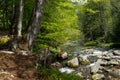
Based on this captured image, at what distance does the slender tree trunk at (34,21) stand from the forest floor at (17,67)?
0.75 m

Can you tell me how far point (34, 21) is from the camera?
823cm

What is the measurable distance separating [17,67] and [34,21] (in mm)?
1881

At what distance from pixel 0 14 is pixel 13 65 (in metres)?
10.2

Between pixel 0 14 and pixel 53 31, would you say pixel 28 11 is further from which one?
pixel 0 14

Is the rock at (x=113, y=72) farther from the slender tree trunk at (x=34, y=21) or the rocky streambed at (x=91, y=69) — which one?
the slender tree trunk at (x=34, y=21)

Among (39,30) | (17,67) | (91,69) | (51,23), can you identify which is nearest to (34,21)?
(39,30)

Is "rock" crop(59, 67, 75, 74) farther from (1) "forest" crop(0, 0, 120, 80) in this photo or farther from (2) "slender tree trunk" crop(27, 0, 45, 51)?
(2) "slender tree trunk" crop(27, 0, 45, 51)

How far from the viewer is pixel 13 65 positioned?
718cm

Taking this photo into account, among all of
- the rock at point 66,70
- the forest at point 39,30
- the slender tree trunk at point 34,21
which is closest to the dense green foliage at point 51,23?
the forest at point 39,30

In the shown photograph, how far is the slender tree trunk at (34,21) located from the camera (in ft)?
26.5

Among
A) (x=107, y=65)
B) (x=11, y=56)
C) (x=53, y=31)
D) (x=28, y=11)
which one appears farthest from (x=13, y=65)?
(x=107, y=65)

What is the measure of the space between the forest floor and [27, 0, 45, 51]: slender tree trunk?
29.3 inches

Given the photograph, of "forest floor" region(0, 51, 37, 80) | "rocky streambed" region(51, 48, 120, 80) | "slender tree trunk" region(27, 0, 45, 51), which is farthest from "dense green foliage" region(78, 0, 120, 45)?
"forest floor" region(0, 51, 37, 80)

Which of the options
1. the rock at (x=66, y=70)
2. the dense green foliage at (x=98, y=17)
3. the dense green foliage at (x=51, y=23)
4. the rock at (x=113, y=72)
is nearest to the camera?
the dense green foliage at (x=51, y=23)
